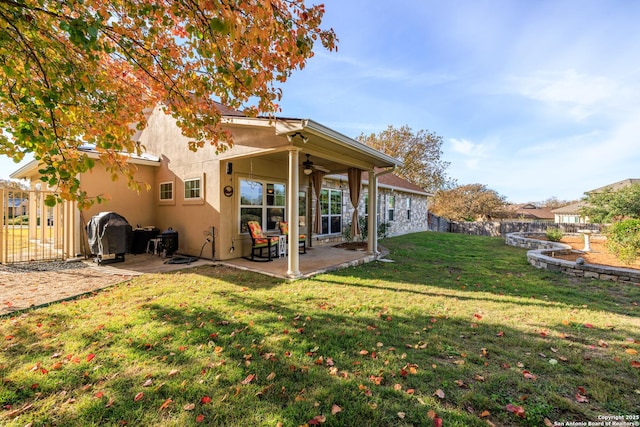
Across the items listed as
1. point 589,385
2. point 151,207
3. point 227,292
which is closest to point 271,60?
point 227,292

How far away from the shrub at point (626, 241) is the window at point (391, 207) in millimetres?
8553

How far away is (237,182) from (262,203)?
3.42 feet

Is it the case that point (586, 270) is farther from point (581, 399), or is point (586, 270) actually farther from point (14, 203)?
point (14, 203)

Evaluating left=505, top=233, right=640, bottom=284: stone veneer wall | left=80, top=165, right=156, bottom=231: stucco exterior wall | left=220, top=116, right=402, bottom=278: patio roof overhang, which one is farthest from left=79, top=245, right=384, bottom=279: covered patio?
left=505, top=233, right=640, bottom=284: stone veneer wall

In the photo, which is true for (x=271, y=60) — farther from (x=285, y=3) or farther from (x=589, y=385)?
(x=589, y=385)

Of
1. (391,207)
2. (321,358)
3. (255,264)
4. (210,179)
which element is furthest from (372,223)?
(391,207)

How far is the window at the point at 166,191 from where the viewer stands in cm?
844

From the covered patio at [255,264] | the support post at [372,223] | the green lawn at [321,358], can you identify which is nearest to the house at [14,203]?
the covered patio at [255,264]

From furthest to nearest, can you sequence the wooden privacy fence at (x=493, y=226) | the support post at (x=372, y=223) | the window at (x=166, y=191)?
1. the wooden privacy fence at (x=493, y=226)
2. the window at (x=166, y=191)
3. the support post at (x=372, y=223)

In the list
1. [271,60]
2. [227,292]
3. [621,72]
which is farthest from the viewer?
[621,72]

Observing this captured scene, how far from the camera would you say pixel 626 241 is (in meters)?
6.41

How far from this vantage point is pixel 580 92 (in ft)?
30.7

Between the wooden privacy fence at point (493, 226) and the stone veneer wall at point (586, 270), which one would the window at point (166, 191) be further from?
the wooden privacy fence at point (493, 226)

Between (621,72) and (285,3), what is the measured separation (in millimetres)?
10665
